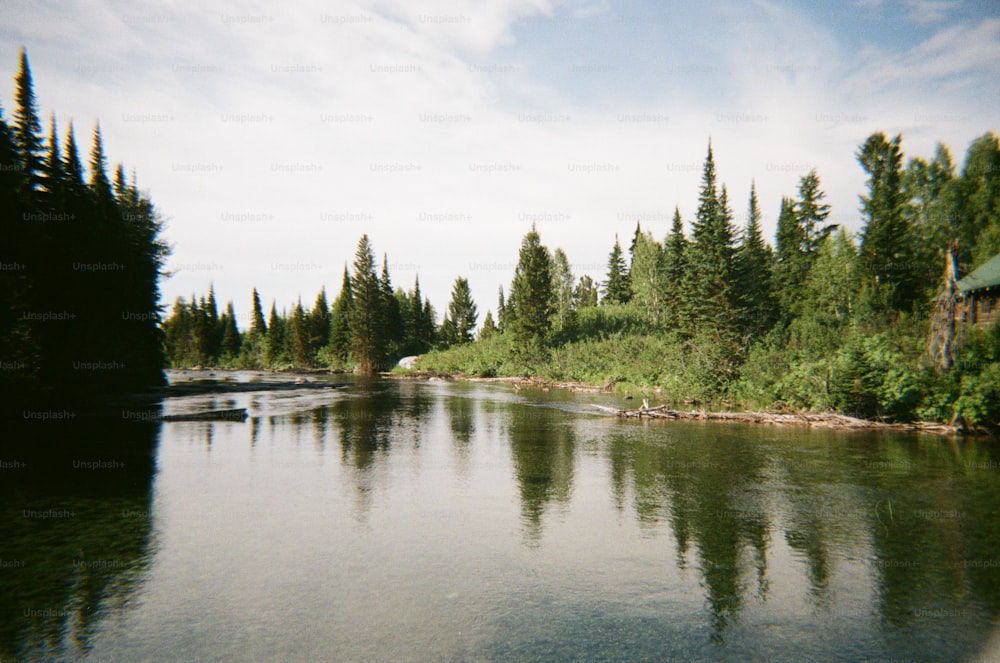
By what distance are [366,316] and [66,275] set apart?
182 ft

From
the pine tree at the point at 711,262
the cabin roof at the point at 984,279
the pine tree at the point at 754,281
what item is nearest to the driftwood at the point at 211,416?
the pine tree at the point at 711,262

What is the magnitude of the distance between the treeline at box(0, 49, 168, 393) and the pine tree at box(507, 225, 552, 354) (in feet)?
145

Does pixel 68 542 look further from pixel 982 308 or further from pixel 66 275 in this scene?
pixel 982 308

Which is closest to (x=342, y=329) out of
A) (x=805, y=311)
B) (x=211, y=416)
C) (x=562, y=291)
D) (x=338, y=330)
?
(x=338, y=330)

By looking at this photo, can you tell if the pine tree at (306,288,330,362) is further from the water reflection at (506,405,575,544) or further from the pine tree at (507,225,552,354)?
the water reflection at (506,405,575,544)

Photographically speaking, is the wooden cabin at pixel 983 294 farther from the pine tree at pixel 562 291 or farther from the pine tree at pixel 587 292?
the pine tree at pixel 587 292

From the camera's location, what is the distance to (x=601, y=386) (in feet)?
169

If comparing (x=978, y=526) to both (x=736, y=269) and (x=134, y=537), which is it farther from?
(x=736, y=269)

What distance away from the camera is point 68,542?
36.3 feet

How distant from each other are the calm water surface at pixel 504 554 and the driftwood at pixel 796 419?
355 centimetres

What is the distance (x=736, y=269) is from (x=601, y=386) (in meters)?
17.1

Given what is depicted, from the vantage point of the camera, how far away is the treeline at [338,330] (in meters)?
92.3

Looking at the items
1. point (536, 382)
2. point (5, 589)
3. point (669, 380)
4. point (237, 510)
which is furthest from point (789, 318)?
point (5, 589)

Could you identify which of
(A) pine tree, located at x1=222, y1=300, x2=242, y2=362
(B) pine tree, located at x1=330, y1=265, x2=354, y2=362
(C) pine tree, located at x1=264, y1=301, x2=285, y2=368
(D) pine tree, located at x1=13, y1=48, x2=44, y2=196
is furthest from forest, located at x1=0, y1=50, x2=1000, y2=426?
(A) pine tree, located at x1=222, y1=300, x2=242, y2=362
